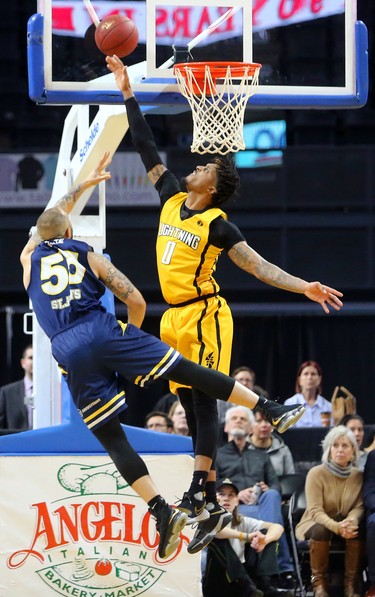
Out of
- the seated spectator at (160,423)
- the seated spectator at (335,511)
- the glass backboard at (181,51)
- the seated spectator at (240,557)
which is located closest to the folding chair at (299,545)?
the seated spectator at (335,511)

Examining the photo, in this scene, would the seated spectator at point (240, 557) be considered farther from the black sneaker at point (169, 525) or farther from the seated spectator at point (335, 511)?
the black sneaker at point (169, 525)

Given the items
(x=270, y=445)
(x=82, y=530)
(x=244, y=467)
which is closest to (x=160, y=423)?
(x=270, y=445)

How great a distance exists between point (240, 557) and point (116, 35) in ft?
14.7

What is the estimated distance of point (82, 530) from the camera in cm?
928

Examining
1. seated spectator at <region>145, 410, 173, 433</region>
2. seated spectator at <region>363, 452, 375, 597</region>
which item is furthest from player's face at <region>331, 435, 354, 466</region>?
seated spectator at <region>145, 410, 173, 433</region>

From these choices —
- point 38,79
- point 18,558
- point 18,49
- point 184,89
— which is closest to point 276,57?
point 184,89

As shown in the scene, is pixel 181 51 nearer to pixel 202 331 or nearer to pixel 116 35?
pixel 116 35

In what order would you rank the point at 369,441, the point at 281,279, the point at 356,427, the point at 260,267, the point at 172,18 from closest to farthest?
the point at 281,279, the point at 260,267, the point at 172,18, the point at 369,441, the point at 356,427

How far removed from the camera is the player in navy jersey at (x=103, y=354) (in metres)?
7.39

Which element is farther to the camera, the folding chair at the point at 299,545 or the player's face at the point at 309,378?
the player's face at the point at 309,378

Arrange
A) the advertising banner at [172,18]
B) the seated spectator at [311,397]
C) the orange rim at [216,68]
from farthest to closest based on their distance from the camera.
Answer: the seated spectator at [311,397] < the advertising banner at [172,18] < the orange rim at [216,68]

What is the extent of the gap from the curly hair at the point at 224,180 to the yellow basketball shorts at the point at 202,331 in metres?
0.66

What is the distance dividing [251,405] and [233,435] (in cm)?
359

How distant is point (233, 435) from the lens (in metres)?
11.1
